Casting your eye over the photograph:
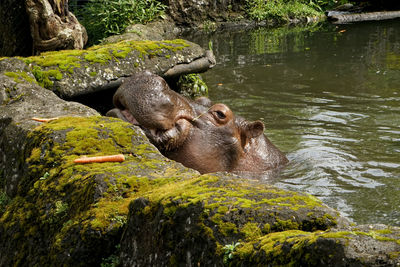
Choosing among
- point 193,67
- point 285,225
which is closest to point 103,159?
point 285,225

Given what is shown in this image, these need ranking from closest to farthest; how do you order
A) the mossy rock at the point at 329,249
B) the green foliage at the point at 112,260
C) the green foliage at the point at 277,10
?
the mossy rock at the point at 329,249 → the green foliage at the point at 112,260 → the green foliage at the point at 277,10

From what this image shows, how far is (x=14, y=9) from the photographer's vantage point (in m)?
8.46

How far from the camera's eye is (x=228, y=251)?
219 cm

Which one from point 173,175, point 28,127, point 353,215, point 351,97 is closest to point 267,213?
point 173,175

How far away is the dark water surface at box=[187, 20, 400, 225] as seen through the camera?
578cm

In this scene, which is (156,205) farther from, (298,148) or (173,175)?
(298,148)

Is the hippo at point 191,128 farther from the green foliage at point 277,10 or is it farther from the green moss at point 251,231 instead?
the green foliage at point 277,10

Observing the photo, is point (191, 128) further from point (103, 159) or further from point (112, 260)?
point (112, 260)

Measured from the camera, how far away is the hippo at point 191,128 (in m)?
4.43

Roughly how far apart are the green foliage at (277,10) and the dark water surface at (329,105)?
6457mm

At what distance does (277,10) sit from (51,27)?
19.3 m

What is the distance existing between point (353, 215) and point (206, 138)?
4.92 feet

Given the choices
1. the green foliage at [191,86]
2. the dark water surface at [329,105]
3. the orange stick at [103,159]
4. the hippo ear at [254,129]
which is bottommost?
the dark water surface at [329,105]

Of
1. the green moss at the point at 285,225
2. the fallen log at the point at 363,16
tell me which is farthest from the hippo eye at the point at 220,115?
the fallen log at the point at 363,16
